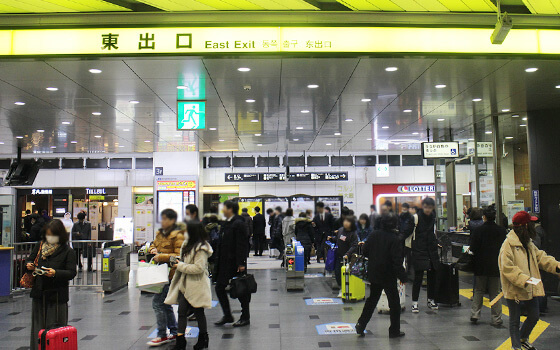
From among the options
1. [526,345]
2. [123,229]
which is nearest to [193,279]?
[526,345]

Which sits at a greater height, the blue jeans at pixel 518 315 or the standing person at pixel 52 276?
the standing person at pixel 52 276

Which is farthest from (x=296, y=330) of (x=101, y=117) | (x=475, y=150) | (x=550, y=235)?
(x=475, y=150)

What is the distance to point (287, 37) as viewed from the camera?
20.6 ft

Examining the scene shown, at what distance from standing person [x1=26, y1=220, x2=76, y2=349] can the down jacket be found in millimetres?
1051

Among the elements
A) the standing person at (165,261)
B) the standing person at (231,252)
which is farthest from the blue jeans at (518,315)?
the standing person at (165,261)

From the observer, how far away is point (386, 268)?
221 inches

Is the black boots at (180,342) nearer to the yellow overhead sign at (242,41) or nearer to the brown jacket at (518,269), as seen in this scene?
the brown jacket at (518,269)

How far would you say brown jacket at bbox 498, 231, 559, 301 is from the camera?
4.59 meters

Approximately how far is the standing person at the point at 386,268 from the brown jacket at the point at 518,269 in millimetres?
1186

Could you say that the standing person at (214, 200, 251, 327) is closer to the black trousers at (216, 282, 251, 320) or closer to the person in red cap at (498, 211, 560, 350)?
the black trousers at (216, 282, 251, 320)

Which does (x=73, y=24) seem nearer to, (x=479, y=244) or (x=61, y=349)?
(x=61, y=349)

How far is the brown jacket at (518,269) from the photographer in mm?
4586

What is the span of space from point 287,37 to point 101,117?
21.3ft

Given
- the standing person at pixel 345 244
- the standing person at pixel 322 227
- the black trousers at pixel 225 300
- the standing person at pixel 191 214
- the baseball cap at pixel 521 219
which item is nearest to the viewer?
the standing person at pixel 191 214
